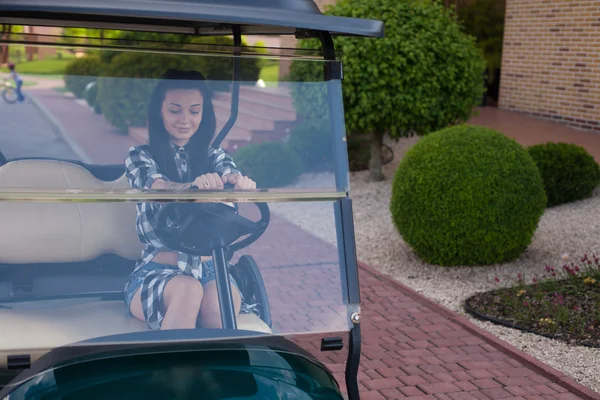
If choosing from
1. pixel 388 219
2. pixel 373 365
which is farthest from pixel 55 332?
pixel 388 219

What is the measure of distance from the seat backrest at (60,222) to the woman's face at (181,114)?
0.21 metres

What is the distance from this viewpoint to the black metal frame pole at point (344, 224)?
2.23m

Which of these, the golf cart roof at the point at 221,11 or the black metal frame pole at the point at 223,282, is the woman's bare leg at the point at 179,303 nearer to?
the black metal frame pole at the point at 223,282

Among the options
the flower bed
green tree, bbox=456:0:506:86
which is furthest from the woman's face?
green tree, bbox=456:0:506:86

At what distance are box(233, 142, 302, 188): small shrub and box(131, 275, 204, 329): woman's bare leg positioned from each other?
0.36 metres

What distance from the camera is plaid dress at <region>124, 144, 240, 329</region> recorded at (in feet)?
7.04

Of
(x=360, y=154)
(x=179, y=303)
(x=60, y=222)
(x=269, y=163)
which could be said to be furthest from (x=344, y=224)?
(x=360, y=154)

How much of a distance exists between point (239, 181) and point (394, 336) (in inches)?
109

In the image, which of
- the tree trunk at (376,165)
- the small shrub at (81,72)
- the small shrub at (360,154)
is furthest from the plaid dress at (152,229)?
the small shrub at (360,154)

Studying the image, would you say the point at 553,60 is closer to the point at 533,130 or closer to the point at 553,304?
the point at 533,130

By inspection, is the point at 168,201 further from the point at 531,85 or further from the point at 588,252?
the point at 531,85

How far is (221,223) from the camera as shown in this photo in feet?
7.31

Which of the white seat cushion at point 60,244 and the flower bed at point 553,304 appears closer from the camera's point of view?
the white seat cushion at point 60,244

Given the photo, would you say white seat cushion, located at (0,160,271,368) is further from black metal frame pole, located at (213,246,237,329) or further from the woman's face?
the woman's face
